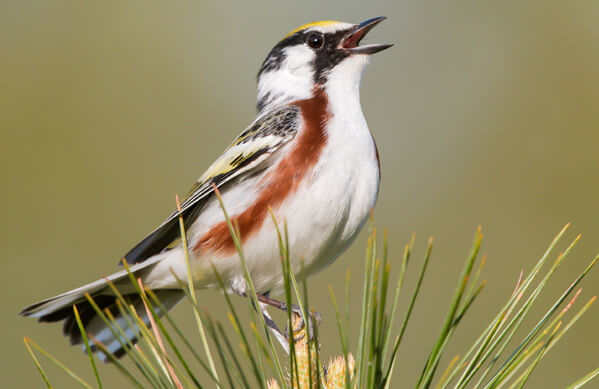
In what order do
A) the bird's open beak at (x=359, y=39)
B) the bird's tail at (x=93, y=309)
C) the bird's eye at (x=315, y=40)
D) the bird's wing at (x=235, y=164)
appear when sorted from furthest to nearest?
the bird's eye at (x=315, y=40) < the bird's open beak at (x=359, y=39) < the bird's wing at (x=235, y=164) < the bird's tail at (x=93, y=309)

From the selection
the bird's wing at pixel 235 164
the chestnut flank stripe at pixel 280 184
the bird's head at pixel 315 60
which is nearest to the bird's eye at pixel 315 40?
the bird's head at pixel 315 60

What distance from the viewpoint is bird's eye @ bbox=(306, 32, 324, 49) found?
3.78 m

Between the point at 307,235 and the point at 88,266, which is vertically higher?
the point at 307,235

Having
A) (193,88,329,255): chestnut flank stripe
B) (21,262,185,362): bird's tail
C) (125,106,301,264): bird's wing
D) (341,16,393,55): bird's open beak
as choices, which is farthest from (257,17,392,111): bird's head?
(21,262,185,362): bird's tail

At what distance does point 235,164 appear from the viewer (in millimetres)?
3305

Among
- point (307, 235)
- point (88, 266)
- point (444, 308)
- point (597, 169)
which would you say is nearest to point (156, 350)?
point (307, 235)

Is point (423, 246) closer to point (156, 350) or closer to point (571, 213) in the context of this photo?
point (571, 213)

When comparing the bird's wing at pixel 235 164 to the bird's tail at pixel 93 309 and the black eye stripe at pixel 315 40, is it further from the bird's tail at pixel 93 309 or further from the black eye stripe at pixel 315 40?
the black eye stripe at pixel 315 40

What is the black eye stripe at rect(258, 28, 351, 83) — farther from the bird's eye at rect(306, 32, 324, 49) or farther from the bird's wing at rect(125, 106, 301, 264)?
the bird's wing at rect(125, 106, 301, 264)

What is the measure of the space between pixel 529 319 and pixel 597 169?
173cm

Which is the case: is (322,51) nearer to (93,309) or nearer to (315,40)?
(315,40)

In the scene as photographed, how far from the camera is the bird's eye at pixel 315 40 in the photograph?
12.4 feet

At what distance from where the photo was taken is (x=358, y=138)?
10.4ft

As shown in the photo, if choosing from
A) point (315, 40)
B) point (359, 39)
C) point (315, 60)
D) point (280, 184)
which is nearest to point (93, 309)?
point (280, 184)
